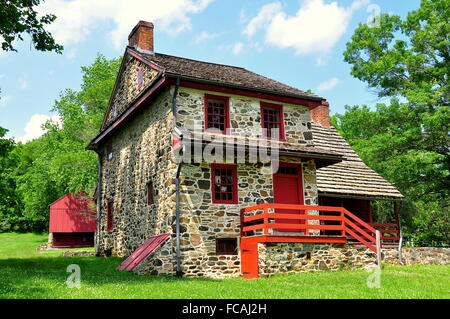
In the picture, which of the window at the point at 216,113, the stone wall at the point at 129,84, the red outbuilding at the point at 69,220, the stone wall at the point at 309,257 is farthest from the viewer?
the red outbuilding at the point at 69,220

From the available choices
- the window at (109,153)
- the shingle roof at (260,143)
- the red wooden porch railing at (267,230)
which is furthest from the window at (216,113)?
the window at (109,153)

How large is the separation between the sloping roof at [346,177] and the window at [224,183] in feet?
14.5

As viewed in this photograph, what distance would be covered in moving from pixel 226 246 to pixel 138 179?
458 cm

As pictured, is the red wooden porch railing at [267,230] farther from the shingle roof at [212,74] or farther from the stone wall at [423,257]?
the shingle roof at [212,74]

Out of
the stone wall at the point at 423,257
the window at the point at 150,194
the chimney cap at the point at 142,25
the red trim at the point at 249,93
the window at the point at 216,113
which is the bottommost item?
the stone wall at the point at 423,257

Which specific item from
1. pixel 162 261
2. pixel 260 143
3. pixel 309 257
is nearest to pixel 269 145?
pixel 260 143

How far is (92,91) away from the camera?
35.0 metres

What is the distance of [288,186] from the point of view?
15109 millimetres

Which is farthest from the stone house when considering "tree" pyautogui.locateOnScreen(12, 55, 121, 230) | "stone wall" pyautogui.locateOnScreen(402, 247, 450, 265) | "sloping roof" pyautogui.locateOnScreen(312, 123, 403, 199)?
"tree" pyautogui.locateOnScreen(12, 55, 121, 230)

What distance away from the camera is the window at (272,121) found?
50.3ft

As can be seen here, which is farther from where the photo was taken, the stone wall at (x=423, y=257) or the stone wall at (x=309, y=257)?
the stone wall at (x=423, y=257)

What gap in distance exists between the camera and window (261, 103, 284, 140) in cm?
1534

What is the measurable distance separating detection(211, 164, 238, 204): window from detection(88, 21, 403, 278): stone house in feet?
0.10

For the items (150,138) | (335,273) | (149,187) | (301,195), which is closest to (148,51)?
(150,138)
